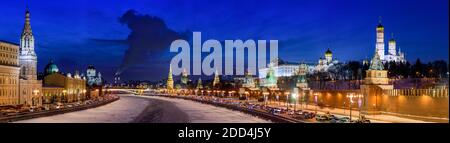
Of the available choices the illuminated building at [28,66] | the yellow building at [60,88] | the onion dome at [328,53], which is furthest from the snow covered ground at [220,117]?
the onion dome at [328,53]

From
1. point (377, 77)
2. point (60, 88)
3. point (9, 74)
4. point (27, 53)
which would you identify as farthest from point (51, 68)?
point (377, 77)

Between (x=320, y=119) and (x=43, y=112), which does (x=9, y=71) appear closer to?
(x=43, y=112)

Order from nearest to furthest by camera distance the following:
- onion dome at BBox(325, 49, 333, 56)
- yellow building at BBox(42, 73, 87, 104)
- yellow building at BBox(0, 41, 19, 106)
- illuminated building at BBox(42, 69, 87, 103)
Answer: yellow building at BBox(0, 41, 19, 106)
yellow building at BBox(42, 73, 87, 104)
illuminated building at BBox(42, 69, 87, 103)
onion dome at BBox(325, 49, 333, 56)

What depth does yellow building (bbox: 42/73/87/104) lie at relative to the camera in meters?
104

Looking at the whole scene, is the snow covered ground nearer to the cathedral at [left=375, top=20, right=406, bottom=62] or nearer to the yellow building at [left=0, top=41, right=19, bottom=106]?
the yellow building at [left=0, top=41, right=19, bottom=106]

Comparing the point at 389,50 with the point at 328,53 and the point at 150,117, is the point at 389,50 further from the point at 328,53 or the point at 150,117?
the point at 150,117

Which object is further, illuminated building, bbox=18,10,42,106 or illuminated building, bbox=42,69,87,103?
illuminated building, bbox=42,69,87,103

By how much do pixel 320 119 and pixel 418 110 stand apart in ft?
29.8

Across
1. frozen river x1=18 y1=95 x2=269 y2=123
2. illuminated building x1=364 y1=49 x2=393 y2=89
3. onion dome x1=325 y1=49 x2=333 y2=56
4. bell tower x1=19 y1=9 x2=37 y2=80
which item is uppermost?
onion dome x1=325 y1=49 x2=333 y2=56

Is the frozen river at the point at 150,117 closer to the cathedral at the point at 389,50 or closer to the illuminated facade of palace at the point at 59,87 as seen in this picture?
the illuminated facade of palace at the point at 59,87

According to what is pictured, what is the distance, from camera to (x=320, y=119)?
5322 cm

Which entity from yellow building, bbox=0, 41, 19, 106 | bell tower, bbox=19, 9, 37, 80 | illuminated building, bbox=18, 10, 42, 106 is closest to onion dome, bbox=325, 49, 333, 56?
illuminated building, bbox=18, 10, 42, 106

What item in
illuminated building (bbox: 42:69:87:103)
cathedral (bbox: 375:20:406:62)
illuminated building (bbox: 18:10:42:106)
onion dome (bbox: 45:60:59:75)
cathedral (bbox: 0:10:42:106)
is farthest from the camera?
cathedral (bbox: 375:20:406:62)

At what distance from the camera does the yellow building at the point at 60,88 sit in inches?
4088
